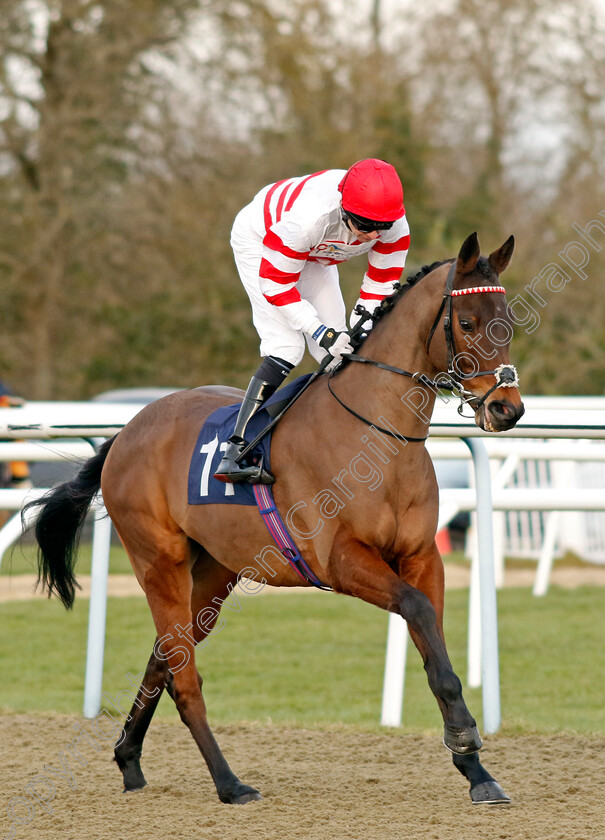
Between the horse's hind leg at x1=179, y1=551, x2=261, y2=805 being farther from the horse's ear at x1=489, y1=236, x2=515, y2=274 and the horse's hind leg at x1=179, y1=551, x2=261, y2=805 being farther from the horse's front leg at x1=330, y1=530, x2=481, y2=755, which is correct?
the horse's ear at x1=489, y1=236, x2=515, y2=274

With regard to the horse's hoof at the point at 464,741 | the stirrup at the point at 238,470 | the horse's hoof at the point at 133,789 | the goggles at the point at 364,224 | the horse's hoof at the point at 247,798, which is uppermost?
the goggles at the point at 364,224

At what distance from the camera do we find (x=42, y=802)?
3736 millimetres

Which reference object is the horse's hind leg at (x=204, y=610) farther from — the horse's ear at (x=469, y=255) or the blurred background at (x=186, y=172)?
the blurred background at (x=186, y=172)

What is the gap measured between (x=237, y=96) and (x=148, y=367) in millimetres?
4727

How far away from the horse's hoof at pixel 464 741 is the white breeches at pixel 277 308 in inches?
55.2

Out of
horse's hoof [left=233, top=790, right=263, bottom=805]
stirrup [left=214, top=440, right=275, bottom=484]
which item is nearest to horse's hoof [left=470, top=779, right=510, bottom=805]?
horse's hoof [left=233, top=790, right=263, bottom=805]

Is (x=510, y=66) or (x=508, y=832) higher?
(x=510, y=66)

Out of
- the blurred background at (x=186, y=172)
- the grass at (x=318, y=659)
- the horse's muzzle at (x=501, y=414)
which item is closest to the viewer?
the horse's muzzle at (x=501, y=414)

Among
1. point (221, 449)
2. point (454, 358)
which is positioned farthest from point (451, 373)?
point (221, 449)

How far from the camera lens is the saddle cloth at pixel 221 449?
393cm

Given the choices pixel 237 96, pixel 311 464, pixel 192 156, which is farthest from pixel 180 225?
pixel 311 464

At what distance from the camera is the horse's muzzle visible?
3.29 metres

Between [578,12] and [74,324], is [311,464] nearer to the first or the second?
[74,324]

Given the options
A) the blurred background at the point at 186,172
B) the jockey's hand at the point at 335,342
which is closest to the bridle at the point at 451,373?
the jockey's hand at the point at 335,342
